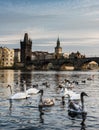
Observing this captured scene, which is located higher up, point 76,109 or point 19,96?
point 19,96

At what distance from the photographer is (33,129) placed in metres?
20.4

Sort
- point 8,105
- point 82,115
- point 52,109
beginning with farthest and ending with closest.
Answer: point 8,105
point 52,109
point 82,115

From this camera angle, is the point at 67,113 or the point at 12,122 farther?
the point at 67,113

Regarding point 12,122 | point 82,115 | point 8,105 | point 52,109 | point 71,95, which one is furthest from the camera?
point 71,95

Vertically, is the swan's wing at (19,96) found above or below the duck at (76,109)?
above

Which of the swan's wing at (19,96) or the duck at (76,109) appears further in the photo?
the swan's wing at (19,96)

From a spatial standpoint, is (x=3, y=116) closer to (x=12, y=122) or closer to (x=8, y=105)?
(x=12, y=122)

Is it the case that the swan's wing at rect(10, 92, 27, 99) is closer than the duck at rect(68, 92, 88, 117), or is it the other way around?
the duck at rect(68, 92, 88, 117)

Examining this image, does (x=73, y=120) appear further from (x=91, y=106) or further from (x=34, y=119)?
(x=91, y=106)

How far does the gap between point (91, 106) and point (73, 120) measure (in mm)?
6604

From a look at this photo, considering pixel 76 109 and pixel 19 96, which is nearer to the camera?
pixel 76 109

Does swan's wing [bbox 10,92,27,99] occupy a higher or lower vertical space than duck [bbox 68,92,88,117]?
higher

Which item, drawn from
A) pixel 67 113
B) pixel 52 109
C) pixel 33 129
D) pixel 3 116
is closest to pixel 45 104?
pixel 52 109

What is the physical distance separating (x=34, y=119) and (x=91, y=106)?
740 centimetres
